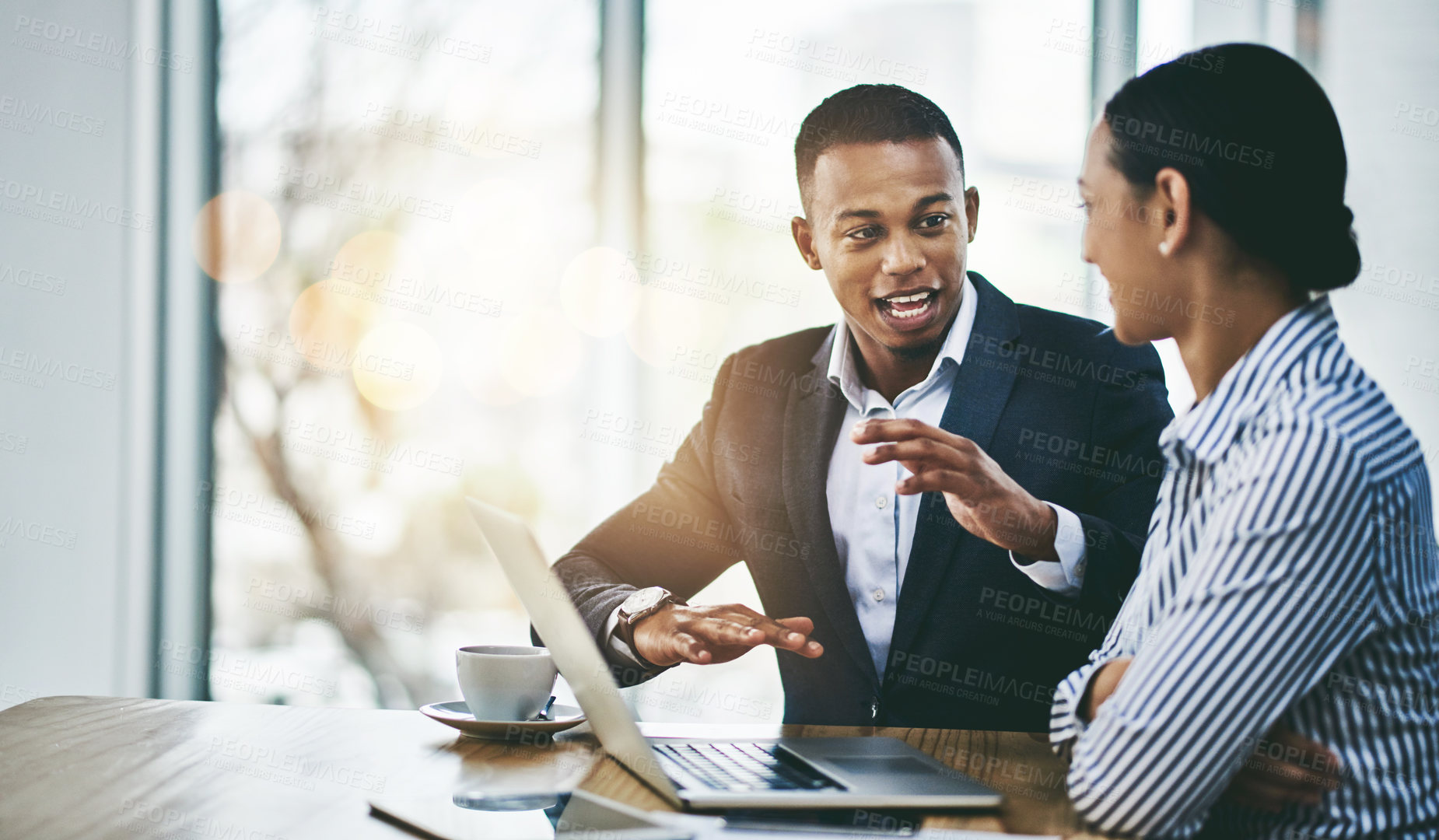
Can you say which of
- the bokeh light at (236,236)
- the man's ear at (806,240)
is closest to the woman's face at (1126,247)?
the man's ear at (806,240)

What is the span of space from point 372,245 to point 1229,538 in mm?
2523

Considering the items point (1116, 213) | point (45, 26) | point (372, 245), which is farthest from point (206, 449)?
point (1116, 213)

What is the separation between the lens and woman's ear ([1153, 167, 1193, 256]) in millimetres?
1073

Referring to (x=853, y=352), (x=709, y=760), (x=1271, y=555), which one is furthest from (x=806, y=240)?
(x=1271, y=555)

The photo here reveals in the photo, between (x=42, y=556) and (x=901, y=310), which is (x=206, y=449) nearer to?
(x=42, y=556)

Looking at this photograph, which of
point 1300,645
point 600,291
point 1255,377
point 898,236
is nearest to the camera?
point 1300,645

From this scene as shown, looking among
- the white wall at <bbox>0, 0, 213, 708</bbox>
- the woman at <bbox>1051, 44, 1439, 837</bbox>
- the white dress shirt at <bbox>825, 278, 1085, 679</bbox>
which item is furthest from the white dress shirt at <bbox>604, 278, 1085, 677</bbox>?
the white wall at <bbox>0, 0, 213, 708</bbox>

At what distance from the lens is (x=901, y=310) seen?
6.54ft

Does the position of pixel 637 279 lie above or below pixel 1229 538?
above

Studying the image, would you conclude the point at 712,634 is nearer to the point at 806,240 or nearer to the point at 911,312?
the point at 911,312

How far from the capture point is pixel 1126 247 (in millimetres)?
1152

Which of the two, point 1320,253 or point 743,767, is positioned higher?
point 1320,253

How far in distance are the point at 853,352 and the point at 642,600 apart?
2.69 ft

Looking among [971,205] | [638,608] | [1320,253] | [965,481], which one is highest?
Answer: [971,205]
